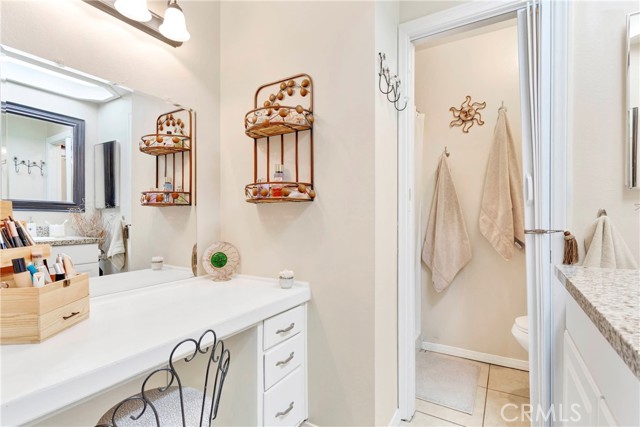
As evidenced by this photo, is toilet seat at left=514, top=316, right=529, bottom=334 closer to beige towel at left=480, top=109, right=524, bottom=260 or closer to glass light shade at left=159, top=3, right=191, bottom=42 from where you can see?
beige towel at left=480, top=109, right=524, bottom=260

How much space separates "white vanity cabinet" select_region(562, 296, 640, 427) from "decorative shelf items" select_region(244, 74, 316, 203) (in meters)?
1.15

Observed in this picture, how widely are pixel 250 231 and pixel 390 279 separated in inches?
33.7

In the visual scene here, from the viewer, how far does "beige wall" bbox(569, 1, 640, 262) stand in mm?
1310

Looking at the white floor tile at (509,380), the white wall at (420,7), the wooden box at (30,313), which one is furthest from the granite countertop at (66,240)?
the white floor tile at (509,380)

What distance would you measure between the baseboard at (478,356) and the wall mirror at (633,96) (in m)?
1.61

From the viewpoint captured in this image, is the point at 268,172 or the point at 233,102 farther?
the point at 233,102

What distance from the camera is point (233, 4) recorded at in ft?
6.07

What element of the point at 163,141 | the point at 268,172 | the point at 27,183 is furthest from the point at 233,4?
the point at 27,183

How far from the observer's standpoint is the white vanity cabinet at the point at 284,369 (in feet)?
4.30

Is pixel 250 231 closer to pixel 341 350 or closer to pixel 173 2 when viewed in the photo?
pixel 341 350

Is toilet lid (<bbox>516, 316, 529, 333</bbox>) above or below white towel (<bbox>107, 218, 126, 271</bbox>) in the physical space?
below

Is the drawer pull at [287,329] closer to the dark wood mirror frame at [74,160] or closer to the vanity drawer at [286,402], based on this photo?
the vanity drawer at [286,402]

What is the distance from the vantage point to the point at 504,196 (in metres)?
2.23

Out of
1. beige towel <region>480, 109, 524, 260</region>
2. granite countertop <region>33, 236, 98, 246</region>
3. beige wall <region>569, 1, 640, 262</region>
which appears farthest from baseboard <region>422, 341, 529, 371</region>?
granite countertop <region>33, 236, 98, 246</region>
